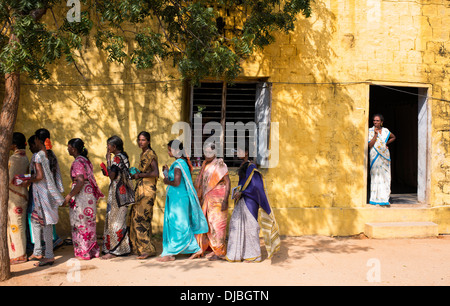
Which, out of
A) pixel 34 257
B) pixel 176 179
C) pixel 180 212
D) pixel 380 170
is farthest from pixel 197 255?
pixel 380 170

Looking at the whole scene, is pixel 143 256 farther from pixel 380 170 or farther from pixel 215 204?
pixel 380 170

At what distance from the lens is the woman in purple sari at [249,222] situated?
5.53m

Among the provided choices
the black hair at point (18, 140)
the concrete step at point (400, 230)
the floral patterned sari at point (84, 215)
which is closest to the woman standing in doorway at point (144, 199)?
the floral patterned sari at point (84, 215)

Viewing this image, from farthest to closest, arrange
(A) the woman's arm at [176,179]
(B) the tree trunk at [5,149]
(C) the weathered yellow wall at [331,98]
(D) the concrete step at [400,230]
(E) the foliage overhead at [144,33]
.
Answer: (C) the weathered yellow wall at [331,98]
(D) the concrete step at [400,230]
(A) the woman's arm at [176,179]
(B) the tree trunk at [5,149]
(E) the foliage overhead at [144,33]

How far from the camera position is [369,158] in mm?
7414

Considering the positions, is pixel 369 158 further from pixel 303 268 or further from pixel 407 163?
pixel 407 163

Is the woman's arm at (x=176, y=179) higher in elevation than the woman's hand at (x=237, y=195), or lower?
higher

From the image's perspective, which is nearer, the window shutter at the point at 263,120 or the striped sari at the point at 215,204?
the striped sari at the point at 215,204

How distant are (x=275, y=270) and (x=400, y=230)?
2.91 metres

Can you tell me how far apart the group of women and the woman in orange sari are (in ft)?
0.05

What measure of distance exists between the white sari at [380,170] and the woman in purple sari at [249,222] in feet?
8.69

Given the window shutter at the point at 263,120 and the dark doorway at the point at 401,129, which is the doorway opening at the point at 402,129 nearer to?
the dark doorway at the point at 401,129

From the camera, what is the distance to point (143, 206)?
5.54 metres

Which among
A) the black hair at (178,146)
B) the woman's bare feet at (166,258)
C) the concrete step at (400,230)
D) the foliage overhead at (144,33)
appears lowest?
the woman's bare feet at (166,258)
